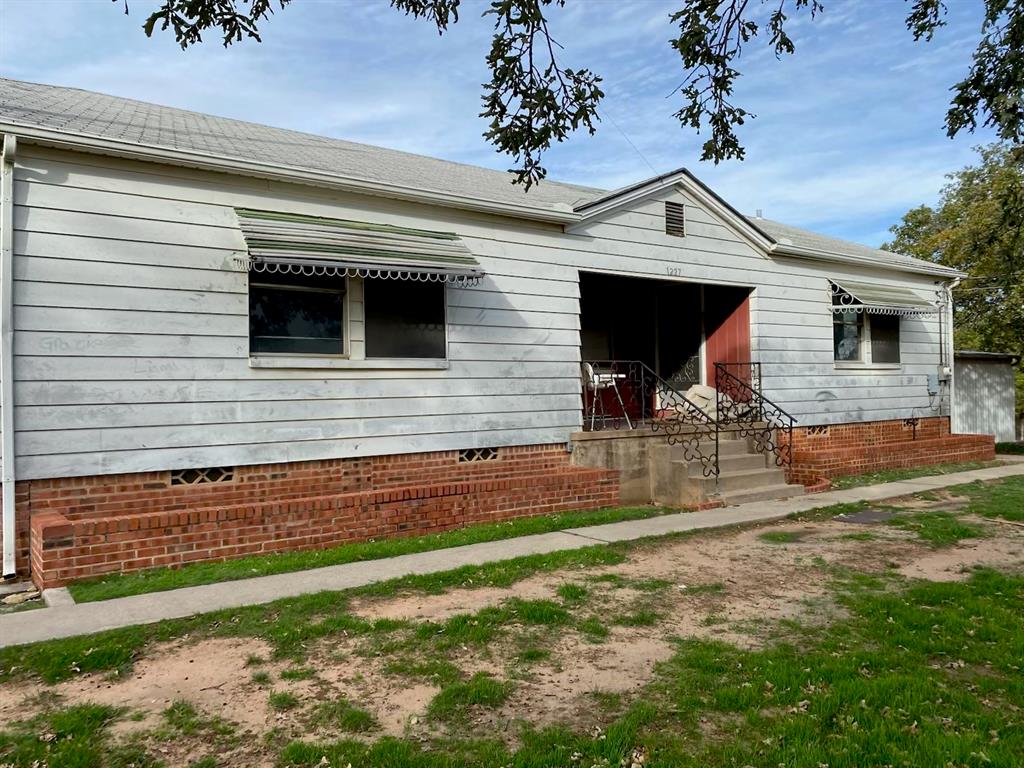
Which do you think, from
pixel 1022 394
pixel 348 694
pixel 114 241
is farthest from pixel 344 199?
pixel 1022 394

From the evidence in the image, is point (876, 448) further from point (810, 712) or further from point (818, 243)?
point (810, 712)

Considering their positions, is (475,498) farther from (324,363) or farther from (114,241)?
(114,241)

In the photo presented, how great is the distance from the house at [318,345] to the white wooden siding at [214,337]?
0.02 metres

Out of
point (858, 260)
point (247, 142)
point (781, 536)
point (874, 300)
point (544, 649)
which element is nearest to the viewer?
point (544, 649)

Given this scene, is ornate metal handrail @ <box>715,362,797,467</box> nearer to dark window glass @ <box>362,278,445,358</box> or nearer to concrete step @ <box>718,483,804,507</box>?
concrete step @ <box>718,483,804,507</box>

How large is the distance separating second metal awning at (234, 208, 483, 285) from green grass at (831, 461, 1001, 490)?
265 inches

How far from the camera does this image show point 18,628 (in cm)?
481

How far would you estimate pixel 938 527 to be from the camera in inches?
307

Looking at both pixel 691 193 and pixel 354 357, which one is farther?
pixel 691 193

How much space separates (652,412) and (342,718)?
9750 millimetres

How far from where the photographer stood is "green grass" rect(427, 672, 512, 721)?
3582mm

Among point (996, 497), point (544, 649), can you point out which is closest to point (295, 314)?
point (544, 649)

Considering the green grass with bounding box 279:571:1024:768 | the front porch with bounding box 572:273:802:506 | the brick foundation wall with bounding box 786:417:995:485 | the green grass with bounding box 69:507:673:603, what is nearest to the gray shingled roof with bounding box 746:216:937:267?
the front porch with bounding box 572:273:802:506

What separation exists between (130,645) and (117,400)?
3.11 metres
